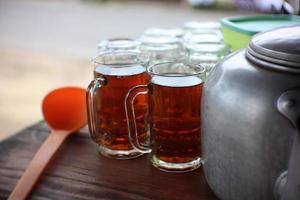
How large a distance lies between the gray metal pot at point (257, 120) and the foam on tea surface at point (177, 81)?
0.07m

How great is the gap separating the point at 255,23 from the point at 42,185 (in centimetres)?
51

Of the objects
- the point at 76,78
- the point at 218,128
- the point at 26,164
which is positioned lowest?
the point at 76,78

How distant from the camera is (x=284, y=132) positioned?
0.39 meters

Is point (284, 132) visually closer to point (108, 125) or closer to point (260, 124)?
point (260, 124)

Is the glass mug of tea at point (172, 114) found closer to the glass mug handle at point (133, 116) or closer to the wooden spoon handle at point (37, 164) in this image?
the glass mug handle at point (133, 116)

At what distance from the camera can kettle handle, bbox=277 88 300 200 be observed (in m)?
0.38

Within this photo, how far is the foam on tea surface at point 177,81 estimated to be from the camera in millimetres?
546

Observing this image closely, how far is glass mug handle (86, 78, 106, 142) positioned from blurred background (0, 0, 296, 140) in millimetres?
535

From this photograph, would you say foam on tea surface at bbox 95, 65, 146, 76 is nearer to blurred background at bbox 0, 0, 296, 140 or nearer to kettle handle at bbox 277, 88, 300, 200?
kettle handle at bbox 277, 88, 300, 200

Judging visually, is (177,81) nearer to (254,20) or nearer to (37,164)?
(37,164)

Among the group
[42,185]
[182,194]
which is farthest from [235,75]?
[42,185]

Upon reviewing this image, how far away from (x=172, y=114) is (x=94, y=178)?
135mm

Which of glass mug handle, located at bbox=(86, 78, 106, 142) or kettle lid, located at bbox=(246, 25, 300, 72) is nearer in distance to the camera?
kettle lid, located at bbox=(246, 25, 300, 72)

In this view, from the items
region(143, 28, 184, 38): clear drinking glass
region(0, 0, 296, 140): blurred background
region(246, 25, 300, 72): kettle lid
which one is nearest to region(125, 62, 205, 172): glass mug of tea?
region(246, 25, 300, 72): kettle lid
